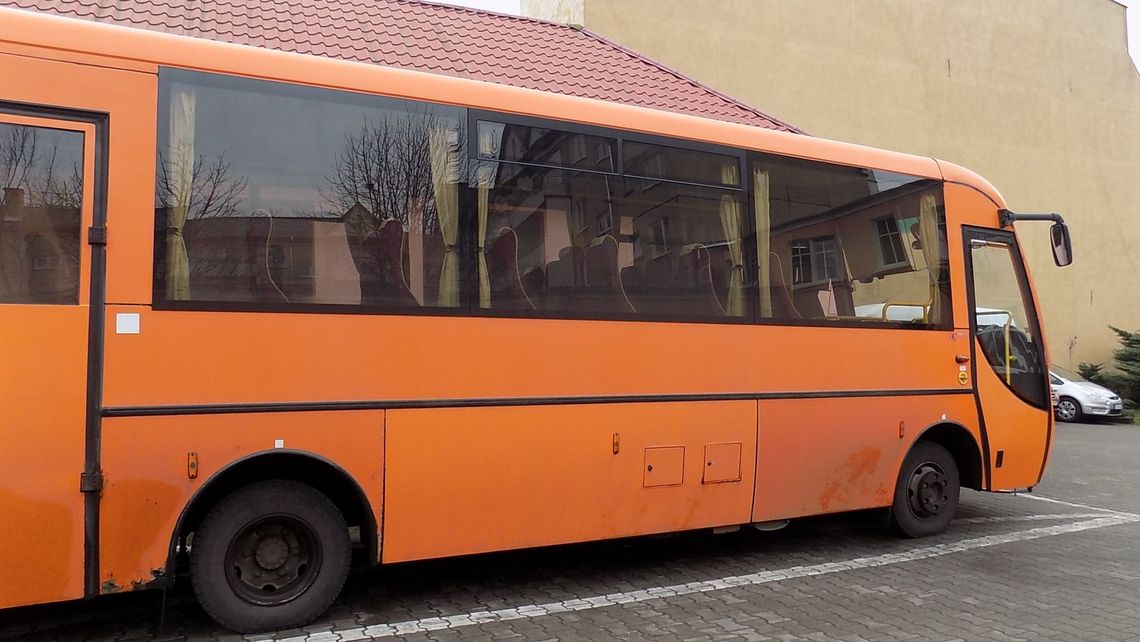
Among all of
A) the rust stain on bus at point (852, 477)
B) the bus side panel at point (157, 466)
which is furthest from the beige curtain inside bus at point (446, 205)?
the rust stain on bus at point (852, 477)

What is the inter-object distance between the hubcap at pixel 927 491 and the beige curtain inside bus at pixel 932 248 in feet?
4.30

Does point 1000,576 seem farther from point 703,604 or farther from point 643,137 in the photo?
point 643,137

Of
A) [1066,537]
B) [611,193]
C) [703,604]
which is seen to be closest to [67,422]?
[611,193]

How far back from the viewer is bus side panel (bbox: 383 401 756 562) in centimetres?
448

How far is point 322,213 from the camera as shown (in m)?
4.32

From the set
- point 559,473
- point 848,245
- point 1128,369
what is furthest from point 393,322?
point 1128,369

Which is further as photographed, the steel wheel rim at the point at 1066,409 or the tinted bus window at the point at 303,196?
the steel wheel rim at the point at 1066,409

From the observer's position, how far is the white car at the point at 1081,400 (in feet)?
64.3

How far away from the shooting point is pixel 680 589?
207 inches

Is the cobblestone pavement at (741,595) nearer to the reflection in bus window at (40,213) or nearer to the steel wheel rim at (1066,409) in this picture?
the reflection in bus window at (40,213)

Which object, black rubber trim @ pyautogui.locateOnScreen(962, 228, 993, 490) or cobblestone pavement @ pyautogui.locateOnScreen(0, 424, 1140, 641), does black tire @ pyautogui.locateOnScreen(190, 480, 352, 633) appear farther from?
black rubber trim @ pyautogui.locateOnScreen(962, 228, 993, 490)

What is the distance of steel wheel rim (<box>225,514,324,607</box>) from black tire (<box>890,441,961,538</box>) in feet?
15.5

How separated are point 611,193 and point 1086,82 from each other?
27105 mm

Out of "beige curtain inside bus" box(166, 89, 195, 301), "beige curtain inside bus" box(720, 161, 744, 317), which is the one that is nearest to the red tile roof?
"beige curtain inside bus" box(720, 161, 744, 317)
